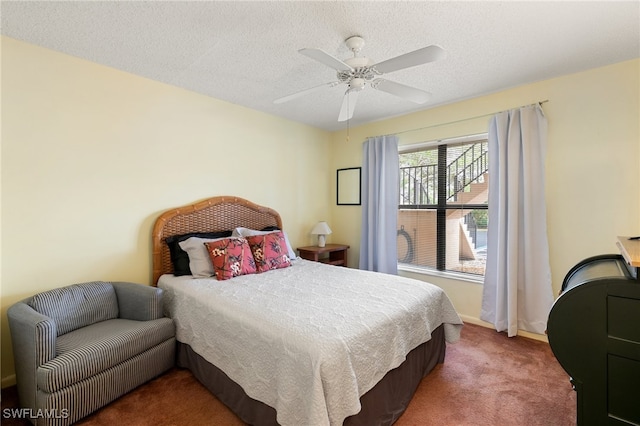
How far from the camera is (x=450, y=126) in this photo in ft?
10.9

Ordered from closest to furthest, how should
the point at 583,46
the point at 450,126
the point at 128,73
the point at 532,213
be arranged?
1. the point at 583,46
2. the point at 128,73
3. the point at 532,213
4. the point at 450,126

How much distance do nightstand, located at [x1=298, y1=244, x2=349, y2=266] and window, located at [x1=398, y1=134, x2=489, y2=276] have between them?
2.66ft

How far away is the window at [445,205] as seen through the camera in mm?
3262

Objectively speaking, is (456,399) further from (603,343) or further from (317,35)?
(317,35)

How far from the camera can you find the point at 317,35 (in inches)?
76.2

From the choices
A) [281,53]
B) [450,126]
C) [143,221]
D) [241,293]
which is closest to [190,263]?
[143,221]

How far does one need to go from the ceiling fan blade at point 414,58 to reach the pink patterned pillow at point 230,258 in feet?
6.30

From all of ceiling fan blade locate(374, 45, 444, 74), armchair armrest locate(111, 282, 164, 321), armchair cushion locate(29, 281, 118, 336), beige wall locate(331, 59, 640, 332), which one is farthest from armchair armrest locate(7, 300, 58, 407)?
beige wall locate(331, 59, 640, 332)

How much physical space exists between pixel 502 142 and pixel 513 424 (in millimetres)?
2406

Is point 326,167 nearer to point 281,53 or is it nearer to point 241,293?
point 281,53

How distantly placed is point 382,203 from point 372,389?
8.28ft

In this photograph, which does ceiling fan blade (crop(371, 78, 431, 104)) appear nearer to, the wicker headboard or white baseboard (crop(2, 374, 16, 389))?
the wicker headboard

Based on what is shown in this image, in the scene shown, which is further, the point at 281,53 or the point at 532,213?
the point at 532,213

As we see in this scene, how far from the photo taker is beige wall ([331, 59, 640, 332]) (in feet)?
7.68
